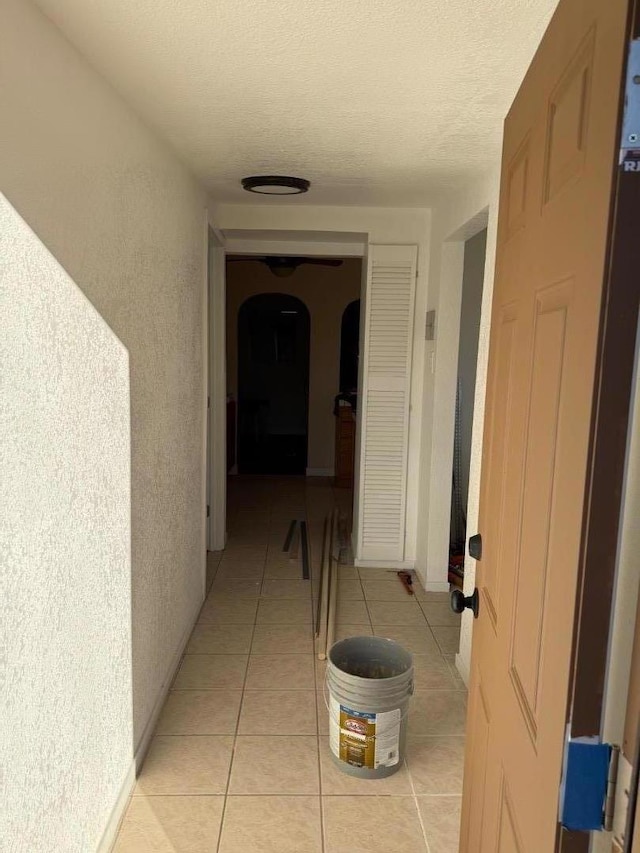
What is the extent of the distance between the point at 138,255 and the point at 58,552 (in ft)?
3.69

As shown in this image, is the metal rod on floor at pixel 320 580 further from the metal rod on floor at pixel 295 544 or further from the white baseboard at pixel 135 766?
the white baseboard at pixel 135 766

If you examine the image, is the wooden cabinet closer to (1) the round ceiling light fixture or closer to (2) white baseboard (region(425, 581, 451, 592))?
(2) white baseboard (region(425, 581, 451, 592))

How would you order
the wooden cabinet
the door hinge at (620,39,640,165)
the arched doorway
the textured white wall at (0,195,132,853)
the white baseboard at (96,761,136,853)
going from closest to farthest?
the door hinge at (620,39,640,165)
the textured white wall at (0,195,132,853)
the white baseboard at (96,761,136,853)
the wooden cabinet
the arched doorway

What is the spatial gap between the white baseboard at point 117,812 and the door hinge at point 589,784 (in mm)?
1644

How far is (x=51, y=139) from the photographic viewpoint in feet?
4.80

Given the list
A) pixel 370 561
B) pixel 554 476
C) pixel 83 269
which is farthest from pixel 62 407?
pixel 370 561

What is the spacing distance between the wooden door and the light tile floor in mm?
839

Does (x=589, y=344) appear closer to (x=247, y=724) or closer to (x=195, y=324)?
(x=247, y=724)

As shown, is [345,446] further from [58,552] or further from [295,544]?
[58,552]

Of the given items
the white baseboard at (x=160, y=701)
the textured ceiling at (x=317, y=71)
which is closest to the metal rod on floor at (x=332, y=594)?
the white baseboard at (x=160, y=701)

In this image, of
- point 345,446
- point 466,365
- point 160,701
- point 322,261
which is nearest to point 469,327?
point 466,365

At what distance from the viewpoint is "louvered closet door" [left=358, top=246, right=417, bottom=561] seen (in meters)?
4.22

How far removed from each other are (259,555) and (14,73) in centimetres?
380

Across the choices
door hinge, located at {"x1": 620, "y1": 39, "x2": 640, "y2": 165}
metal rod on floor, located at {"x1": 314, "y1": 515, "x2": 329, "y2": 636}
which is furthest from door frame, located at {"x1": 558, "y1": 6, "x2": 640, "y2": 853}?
metal rod on floor, located at {"x1": 314, "y1": 515, "x2": 329, "y2": 636}
